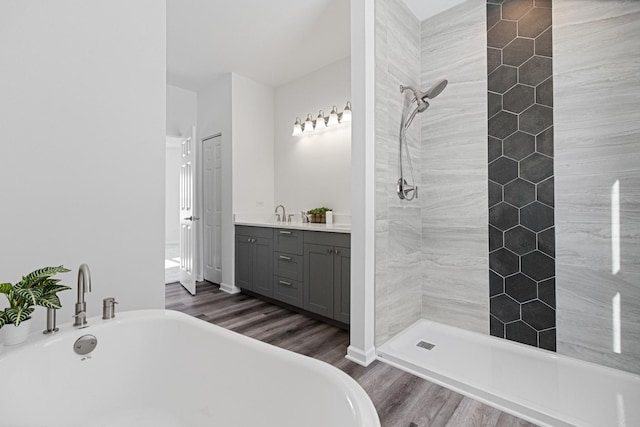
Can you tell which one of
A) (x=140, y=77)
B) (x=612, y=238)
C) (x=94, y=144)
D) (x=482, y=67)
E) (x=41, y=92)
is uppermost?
(x=482, y=67)

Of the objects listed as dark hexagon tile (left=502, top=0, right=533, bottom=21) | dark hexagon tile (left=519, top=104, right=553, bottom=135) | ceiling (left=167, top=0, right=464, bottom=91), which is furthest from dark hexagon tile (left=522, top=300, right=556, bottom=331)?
ceiling (left=167, top=0, right=464, bottom=91)

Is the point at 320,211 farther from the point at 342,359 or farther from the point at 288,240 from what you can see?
the point at 342,359

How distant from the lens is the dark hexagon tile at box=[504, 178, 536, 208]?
2186mm

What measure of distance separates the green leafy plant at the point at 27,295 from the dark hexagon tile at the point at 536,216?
2667 mm

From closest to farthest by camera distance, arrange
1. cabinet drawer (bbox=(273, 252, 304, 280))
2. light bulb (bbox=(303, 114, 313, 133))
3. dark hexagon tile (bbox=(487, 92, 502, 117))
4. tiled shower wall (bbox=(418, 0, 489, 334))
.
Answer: dark hexagon tile (bbox=(487, 92, 502, 117)) → tiled shower wall (bbox=(418, 0, 489, 334)) → cabinet drawer (bbox=(273, 252, 304, 280)) → light bulb (bbox=(303, 114, 313, 133))

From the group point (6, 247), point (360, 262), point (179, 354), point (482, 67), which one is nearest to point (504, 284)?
point (360, 262)

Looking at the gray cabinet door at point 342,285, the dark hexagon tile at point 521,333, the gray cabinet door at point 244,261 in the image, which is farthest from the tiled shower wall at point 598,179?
the gray cabinet door at point 244,261

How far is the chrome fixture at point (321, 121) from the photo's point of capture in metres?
3.25

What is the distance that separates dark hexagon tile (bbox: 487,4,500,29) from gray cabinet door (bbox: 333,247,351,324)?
2.11m

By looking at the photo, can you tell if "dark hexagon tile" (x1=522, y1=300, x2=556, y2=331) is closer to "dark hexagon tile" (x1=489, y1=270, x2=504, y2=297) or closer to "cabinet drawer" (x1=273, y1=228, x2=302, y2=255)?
"dark hexagon tile" (x1=489, y1=270, x2=504, y2=297)

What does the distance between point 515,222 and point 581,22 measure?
54.0 inches

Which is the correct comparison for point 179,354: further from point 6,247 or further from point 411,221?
point 411,221

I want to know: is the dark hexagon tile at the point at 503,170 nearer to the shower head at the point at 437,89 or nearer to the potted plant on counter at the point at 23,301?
the shower head at the point at 437,89

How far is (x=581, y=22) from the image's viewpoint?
200cm
